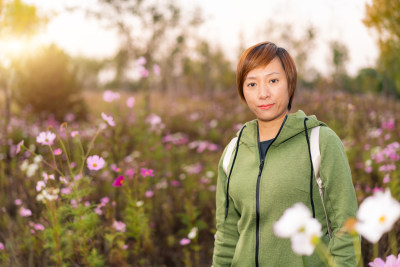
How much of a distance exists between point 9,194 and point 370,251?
155 inches

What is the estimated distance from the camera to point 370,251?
7.95ft

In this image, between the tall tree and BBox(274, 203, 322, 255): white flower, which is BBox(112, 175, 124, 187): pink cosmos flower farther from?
the tall tree

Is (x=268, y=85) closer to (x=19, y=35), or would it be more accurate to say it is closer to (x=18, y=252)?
(x=18, y=252)

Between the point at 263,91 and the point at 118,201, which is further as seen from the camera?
the point at 118,201

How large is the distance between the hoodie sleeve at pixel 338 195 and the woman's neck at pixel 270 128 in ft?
0.85

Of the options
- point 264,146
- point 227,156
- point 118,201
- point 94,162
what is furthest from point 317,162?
point 118,201

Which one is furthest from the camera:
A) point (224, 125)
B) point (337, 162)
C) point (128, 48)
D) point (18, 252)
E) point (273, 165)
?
point (128, 48)

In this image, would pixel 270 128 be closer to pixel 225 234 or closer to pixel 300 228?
pixel 225 234

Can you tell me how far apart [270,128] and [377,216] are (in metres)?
1.02

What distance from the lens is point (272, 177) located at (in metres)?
1.45

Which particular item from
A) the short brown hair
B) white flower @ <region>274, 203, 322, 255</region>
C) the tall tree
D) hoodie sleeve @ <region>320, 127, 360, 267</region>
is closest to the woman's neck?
the short brown hair

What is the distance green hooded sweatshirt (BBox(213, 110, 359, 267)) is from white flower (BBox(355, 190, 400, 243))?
0.69 meters

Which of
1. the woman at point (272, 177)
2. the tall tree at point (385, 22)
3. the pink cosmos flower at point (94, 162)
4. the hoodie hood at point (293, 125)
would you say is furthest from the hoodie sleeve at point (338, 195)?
the tall tree at point (385, 22)

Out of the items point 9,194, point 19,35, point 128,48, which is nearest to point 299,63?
point 128,48
